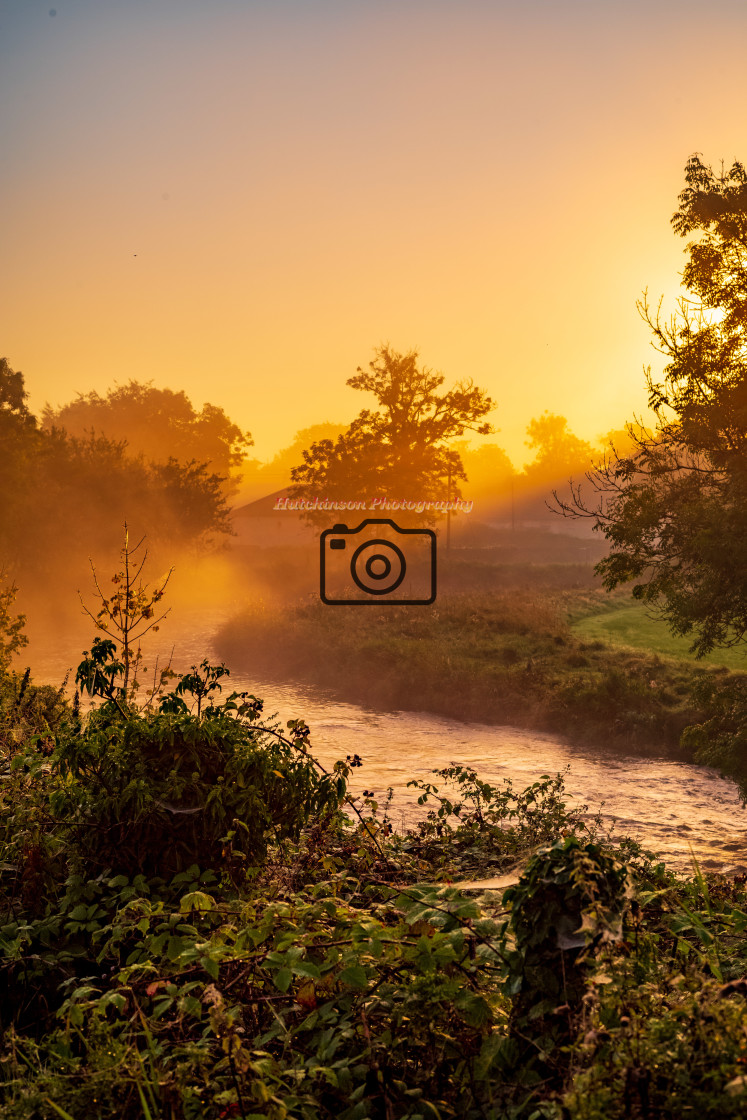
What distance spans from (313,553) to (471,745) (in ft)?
119

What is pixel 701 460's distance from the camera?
15062 millimetres

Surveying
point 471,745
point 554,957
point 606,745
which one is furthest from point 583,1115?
point 606,745

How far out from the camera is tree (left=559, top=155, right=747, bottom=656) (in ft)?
40.8

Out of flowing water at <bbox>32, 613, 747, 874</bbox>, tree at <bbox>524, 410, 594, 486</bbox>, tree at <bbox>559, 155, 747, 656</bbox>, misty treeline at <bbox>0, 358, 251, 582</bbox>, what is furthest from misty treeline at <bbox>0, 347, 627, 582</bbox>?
tree at <bbox>524, 410, 594, 486</bbox>

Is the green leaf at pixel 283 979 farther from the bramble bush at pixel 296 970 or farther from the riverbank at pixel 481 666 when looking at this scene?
the riverbank at pixel 481 666

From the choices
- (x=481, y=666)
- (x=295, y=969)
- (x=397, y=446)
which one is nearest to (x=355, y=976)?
(x=295, y=969)

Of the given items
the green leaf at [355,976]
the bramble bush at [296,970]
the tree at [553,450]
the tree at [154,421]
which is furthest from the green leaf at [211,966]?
the tree at [553,450]

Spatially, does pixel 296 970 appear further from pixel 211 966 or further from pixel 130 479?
pixel 130 479

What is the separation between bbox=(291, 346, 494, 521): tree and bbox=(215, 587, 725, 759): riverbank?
34.0 feet

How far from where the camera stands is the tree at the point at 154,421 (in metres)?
81.2

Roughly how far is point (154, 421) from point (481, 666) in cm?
6542

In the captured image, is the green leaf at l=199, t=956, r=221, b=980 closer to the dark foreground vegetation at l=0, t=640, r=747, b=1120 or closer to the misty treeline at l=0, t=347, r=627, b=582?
the dark foreground vegetation at l=0, t=640, r=747, b=1120

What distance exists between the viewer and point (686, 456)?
15.2 metres

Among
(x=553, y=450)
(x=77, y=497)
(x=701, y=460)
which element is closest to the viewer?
(x=701, y=460)
